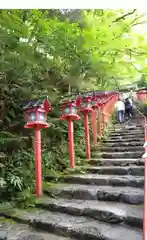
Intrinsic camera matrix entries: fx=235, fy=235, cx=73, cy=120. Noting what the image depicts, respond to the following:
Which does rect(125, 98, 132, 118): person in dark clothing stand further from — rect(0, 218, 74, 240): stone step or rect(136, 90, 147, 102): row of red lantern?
rect(0, 218, 74, 240): stone step

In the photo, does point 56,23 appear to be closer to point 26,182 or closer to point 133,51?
point 133,51

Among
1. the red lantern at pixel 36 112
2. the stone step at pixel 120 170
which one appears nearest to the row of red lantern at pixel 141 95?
the stone step at pixel 120 170

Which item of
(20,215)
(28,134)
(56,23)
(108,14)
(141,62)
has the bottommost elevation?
(20,215)

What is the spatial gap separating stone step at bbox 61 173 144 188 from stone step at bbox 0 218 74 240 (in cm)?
143

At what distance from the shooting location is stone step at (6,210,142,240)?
102 inches

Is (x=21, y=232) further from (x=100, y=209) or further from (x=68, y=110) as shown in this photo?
(x=68, y=110)

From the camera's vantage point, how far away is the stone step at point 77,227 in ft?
8.54

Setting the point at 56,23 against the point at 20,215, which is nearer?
the point at 20,215

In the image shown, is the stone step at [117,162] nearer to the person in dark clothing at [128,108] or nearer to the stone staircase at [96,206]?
the stone staircase at [96,206]

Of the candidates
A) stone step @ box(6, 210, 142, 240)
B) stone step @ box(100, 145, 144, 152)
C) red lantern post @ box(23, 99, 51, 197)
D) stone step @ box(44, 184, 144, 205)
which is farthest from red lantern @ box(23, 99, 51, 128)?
stone step @ box(100, 145, 144, 152)

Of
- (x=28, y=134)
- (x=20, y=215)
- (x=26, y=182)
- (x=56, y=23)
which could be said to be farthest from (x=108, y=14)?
(x=20, y=215)

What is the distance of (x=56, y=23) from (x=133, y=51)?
214cm

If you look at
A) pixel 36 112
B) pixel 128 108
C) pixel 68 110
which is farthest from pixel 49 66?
pixel 128 108

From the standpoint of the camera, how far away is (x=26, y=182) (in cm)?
400
